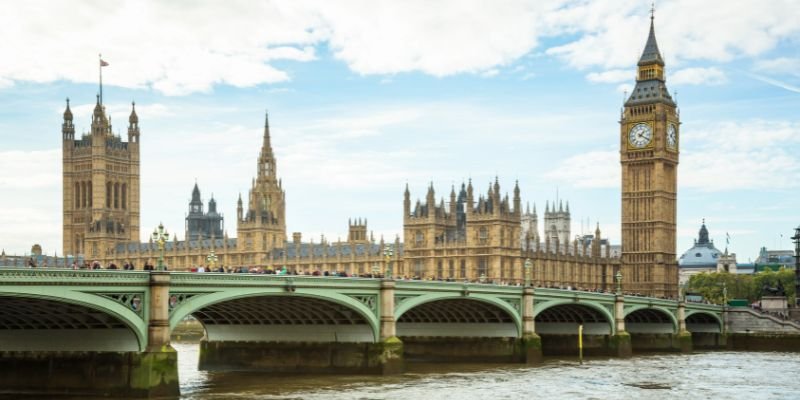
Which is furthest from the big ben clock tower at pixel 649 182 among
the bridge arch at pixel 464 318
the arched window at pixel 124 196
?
the arched window at pixel 124 196

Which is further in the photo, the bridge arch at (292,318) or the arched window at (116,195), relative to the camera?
the arched window at (116,195)

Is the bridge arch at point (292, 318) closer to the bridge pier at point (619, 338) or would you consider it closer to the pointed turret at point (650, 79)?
the bridge pier at point (619, 338)

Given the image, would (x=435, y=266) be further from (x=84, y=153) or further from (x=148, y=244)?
(x=84, y=153)

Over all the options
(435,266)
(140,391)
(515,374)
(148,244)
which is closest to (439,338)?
(515,374)

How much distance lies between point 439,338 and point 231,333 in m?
16.0

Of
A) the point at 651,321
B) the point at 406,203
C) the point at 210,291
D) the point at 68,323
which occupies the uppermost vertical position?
the point at 406,203

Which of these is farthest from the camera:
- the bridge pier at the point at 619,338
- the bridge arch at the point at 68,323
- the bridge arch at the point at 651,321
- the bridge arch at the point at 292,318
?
the bridge arch at the point at 651,321

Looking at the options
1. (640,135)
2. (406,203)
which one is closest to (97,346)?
(406,203)

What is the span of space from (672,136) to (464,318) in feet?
226

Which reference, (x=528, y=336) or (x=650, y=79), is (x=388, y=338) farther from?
(x=650, y=79)

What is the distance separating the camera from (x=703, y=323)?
10619 cm

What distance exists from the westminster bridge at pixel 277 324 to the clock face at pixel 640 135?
133ft

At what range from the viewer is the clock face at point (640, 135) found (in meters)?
134

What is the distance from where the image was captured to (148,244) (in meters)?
168
